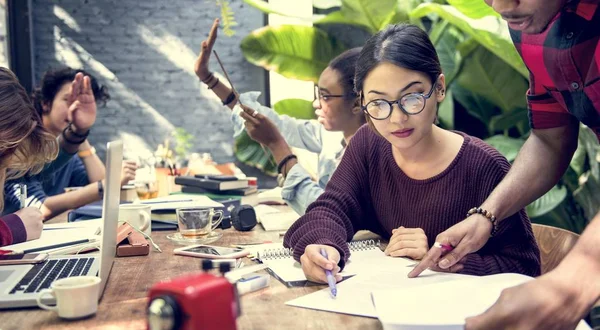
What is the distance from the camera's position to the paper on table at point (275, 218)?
1921mm

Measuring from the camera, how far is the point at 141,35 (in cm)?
599

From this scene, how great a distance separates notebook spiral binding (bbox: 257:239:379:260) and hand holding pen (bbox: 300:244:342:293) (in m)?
0.16

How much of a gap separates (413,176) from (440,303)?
24.4 inches

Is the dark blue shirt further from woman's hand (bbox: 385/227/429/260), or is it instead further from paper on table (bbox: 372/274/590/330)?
paper on table (bbox: 372/274/590/330)

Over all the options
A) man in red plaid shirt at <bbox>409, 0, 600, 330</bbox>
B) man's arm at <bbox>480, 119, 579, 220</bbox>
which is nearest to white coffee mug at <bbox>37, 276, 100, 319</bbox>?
man in red plaid shirt at <bbox>409, 0, 600, 330</bbox>

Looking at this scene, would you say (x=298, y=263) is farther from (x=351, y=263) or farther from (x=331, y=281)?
(x=331, y=281)

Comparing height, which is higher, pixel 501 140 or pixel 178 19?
pixel 178 19

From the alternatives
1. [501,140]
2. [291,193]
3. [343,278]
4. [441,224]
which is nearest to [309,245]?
[343,278]

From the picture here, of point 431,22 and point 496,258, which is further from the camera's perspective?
point 431,22

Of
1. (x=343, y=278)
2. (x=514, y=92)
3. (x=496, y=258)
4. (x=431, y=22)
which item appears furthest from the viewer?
(x=431, y=22)

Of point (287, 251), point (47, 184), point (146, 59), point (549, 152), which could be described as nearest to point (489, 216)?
point (549, 152)

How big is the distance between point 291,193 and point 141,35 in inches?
172

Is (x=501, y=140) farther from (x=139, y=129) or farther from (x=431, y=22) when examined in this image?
(x=139, y=129)

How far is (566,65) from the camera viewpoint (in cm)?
126
